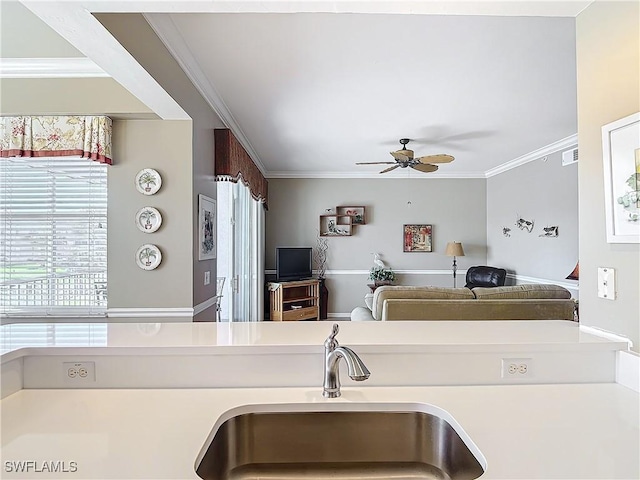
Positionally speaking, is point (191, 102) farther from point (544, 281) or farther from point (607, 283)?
point (544, 281)

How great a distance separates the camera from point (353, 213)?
7.02 metres

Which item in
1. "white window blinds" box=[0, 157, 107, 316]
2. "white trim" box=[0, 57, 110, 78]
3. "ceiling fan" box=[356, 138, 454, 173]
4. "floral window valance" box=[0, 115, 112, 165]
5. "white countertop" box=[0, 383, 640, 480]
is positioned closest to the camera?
"white countertop" box=[0, 383, 640, 480]

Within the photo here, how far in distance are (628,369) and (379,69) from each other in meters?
2.40

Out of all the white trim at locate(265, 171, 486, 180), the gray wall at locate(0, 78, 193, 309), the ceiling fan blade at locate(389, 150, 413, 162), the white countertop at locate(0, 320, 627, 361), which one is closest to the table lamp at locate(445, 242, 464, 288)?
the white trim at locate(265, 171, 486, 180)

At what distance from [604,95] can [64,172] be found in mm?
3375

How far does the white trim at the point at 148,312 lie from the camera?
288 cm

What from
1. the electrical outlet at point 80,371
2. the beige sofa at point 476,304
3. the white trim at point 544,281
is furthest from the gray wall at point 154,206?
the white trim at point 544,281

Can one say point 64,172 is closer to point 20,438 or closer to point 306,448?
point 20,438

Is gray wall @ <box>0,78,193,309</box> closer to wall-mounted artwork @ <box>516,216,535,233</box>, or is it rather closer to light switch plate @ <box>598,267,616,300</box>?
light switch plate @ <box>598,267,616,300</box>

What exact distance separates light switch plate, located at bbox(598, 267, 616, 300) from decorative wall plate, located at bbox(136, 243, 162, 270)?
8.62ft

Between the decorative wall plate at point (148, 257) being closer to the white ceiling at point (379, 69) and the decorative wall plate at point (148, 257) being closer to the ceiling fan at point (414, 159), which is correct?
the white ceiling at point (379, 69)

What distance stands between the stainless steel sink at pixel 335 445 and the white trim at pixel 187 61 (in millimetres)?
2082

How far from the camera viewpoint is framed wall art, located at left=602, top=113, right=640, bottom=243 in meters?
1.30

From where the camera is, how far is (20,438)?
99 cm
